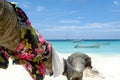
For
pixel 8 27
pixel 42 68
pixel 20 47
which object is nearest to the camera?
pixel 8 27

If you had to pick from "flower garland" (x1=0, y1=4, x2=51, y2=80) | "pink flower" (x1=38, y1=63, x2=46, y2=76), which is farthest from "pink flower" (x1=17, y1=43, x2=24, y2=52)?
"pink flower" (x1=38, y1=63, x2=46, y2=76)

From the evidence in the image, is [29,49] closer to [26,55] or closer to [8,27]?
[26,55]

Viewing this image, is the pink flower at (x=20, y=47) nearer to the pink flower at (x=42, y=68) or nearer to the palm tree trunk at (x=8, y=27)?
the palm tree trunk at (x=8, y=27)

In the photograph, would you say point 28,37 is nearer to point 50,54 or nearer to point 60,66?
point 50,54

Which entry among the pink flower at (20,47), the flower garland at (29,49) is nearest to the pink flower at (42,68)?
the flower garland at (29,49)

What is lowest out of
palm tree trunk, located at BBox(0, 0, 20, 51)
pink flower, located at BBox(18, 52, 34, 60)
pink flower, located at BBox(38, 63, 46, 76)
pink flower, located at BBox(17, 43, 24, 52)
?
pink flower, located at BBox(38, 63, 46, 76)

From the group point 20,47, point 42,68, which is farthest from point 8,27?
point 42,68

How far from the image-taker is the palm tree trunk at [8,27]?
230cm

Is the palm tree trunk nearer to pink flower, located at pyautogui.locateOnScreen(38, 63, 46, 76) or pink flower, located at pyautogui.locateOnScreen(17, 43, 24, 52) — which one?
pink flower, located at pyautogui.locateOnScreen(17, 43, 24, 52)

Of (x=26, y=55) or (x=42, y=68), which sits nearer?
(x=26, y=55)

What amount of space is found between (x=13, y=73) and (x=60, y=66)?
582cm

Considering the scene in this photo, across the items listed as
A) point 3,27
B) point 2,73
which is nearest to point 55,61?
point 3,27

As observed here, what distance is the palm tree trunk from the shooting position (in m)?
2.30

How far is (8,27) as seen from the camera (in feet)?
7.86
